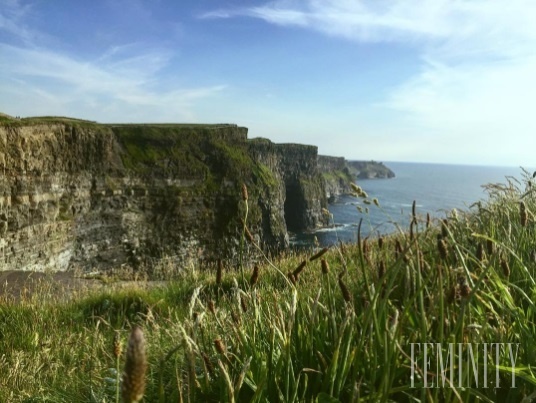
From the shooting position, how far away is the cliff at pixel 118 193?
135 ft

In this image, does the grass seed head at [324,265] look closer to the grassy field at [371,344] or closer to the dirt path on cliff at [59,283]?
the grassy field at [371,344]

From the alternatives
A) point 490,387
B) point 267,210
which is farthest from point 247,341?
point 267,210

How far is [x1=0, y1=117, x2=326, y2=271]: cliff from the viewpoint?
4122 centimetres

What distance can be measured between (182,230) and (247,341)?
61442 mm

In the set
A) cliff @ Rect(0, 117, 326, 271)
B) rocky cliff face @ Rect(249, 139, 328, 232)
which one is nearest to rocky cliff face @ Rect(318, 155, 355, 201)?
rocky cliff face @ Rect(249, 139, 328, 232)

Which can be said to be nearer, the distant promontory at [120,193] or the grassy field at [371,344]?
the grassy field at [371,344]

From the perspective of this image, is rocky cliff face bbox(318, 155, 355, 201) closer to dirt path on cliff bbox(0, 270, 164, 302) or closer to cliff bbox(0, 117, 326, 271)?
cliff bbox(0, 117, 326, 271)

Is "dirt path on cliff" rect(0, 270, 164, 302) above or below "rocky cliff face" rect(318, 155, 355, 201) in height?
below

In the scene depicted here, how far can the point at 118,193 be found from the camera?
55438 millimetres

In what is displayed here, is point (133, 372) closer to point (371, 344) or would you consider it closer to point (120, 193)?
point (371, 344)

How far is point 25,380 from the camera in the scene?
454cm

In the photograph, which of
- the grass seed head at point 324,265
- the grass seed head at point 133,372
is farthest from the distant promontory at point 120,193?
the grass seed head at point 133,372

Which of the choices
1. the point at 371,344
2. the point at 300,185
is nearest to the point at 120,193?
the point at 371,344

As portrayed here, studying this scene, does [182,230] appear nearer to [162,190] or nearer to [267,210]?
[162,190]
